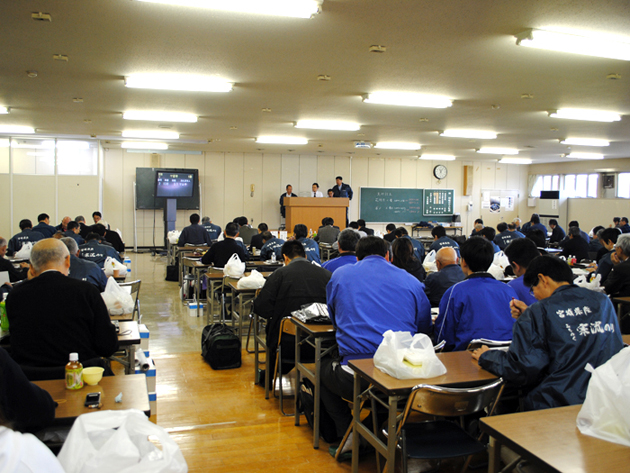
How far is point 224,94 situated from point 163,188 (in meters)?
7.96

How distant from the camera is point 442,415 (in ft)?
6.92

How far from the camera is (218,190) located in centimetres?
1445

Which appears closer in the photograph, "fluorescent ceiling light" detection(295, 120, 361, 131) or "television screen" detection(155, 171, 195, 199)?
"fluorescent ceiling light" detection(295, 120, 361, 131)

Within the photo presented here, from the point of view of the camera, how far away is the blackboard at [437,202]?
1643 cm

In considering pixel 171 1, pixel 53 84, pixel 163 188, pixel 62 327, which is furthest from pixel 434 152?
pixel 62 327

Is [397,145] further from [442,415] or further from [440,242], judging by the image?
[442,415]

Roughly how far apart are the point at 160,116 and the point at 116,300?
503 cm

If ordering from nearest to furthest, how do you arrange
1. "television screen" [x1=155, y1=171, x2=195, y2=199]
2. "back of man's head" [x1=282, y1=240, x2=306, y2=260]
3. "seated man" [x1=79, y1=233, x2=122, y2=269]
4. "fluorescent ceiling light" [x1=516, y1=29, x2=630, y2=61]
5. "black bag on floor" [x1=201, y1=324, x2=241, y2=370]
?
"fluorescent ceiling light" [x1=516, y1=29, x2=630, y2=61] < "back of man's head" [x1=282, y1=240, x2=306, y2=260] < "black bag on floor" [x1=201, y1=324, x2=241, y2=370] < "seated man" [x1=79, y1=233, x2=122, y2=269] < "television screen" [x1=155, y1=171, x2=195, y2=199]

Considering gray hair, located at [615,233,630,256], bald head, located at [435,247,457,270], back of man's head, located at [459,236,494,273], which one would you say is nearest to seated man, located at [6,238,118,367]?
back of man's head, located at [459,236,494,273]

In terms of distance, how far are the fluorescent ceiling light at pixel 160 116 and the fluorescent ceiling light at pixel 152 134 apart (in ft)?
5.61

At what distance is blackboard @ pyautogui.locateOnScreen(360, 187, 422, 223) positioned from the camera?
15859 millimetres

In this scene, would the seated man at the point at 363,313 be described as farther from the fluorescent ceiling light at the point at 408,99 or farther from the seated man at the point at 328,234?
the seated man at the point at 328,234

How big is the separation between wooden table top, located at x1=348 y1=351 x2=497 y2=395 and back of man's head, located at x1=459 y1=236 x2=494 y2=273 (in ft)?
2.06

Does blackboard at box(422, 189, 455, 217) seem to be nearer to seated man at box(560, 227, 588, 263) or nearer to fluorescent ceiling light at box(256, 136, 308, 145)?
fluorescent ceiling light at box(256, 136, 308, 145)
